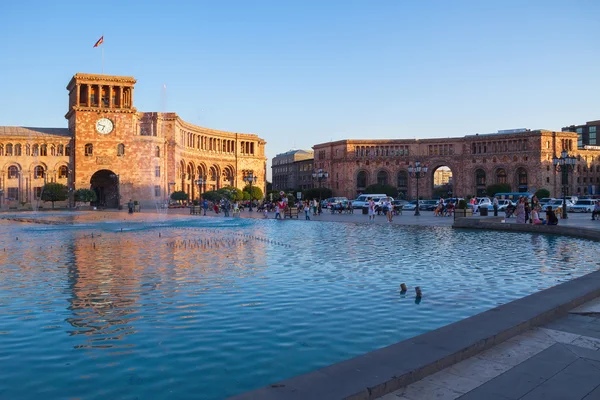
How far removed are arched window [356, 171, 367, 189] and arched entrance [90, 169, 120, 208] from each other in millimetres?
47523

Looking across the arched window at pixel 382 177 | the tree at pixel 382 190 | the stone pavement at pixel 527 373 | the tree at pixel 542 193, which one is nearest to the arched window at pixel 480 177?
the tree at pixel 542 193

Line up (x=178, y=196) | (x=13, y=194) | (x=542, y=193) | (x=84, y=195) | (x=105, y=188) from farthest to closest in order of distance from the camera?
(x=542, y=193) < (x=105, y=188) < (x=178, y=196) < (x=13, y=194) < (x=84, y=195)

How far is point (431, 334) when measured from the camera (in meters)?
5.71

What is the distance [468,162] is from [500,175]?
577cm

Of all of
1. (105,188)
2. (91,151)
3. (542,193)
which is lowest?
(542,193)

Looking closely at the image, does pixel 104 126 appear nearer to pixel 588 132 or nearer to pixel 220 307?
pixel 220 307

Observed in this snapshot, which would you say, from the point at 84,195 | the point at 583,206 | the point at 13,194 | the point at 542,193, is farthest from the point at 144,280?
the point at 542,193

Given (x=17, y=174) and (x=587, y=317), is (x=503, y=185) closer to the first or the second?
(x=17, y=174)

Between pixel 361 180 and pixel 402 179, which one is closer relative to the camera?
pixel 402 179

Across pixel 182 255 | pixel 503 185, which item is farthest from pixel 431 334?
pixel 503 185

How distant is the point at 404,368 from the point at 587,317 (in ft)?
12.0

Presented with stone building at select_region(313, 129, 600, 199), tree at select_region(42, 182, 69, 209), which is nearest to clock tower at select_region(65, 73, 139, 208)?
tree at select_region(42, 182, 69, 209)

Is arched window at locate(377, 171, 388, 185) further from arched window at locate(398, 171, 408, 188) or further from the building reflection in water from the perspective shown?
the building reflection in water

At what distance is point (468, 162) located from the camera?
9275 cm
